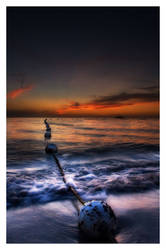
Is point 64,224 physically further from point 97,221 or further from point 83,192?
point 83,192

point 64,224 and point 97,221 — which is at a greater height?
point 97,221

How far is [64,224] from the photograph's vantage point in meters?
2.61

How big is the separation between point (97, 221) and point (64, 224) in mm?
770

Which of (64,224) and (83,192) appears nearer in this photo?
(64,224)

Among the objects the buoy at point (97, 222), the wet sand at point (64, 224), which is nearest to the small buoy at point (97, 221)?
the buoy at point (97, 222)

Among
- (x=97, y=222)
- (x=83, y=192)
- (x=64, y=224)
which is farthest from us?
(x=83, y=192)

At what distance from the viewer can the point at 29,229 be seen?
2.48m

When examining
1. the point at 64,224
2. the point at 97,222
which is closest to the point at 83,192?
the point at 64,224

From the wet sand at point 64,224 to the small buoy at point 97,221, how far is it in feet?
0.66

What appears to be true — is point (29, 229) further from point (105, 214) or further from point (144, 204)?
point (144, 204)

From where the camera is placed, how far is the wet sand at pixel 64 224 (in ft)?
7.64

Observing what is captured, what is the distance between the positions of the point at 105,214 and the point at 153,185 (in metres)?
2.75

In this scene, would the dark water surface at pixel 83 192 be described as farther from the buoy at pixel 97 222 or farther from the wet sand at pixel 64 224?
the buoy at pixel 97 222

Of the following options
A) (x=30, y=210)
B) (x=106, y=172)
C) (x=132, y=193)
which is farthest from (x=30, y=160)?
(x=132, y=193)
